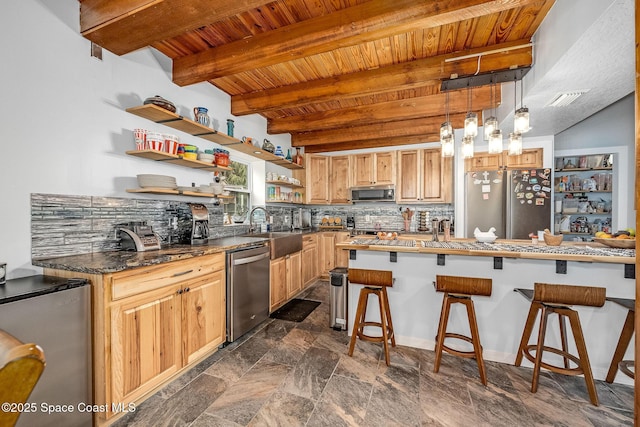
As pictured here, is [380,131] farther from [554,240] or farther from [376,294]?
[376,294]

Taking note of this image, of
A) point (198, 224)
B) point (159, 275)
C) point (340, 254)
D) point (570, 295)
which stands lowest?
point (340, 254)

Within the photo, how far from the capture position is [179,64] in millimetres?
2539

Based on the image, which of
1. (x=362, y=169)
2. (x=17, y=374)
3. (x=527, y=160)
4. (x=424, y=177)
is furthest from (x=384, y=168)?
(x=17, y=374)

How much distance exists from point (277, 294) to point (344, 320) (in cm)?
92

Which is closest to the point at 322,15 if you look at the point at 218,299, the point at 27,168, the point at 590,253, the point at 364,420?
the point at 27,168

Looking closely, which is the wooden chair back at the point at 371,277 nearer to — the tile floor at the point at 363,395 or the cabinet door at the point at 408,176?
the tile floor at the point at 363,395

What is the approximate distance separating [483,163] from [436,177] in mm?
704

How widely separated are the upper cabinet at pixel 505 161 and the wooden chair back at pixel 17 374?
476cm

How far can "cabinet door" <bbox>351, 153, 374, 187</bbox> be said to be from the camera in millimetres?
4883

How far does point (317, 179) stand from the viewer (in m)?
5.15

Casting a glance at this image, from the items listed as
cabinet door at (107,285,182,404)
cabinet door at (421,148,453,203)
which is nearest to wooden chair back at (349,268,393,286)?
cabinet door at (107,285,182,404)

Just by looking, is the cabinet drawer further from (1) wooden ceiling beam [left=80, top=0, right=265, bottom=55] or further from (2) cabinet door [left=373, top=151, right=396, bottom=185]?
(2) cabinet door [left=373, top=151, right=396, bottom=185]

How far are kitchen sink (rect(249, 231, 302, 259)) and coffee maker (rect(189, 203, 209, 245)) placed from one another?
0.70m

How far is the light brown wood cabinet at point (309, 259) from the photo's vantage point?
3.97 metres
